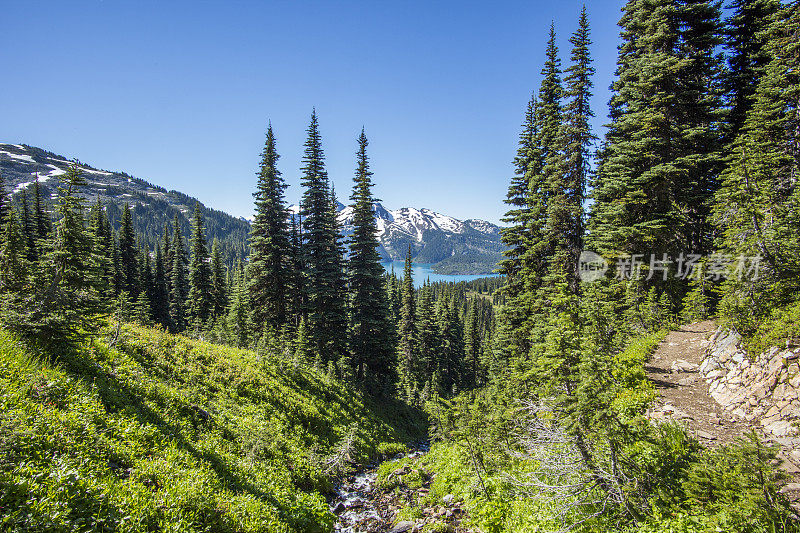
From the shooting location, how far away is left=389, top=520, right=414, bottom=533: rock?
8973mm

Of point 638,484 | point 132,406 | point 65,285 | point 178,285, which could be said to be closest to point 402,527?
point 638,484

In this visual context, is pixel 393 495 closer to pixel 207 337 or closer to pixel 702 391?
pixel 702 391

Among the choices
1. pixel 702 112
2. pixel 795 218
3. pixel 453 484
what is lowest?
pixel 453 484

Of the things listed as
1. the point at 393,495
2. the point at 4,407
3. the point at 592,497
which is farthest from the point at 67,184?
the point at 592,497

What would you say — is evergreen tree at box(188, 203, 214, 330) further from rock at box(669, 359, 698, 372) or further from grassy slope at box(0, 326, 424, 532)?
rock at box(669, 359, 698, 372)

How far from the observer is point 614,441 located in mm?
5676

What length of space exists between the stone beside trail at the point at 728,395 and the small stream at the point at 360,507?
28.2ft

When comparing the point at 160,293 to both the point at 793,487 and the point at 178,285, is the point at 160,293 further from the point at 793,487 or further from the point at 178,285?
the point at 793,487

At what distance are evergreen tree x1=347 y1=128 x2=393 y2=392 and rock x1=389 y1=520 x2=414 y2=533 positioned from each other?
46.7ft

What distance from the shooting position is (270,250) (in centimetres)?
2381

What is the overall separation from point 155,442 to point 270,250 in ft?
57.8

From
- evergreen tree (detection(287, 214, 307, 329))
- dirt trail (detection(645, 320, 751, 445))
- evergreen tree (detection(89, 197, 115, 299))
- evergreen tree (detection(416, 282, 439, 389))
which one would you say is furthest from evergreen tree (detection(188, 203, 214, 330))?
dirt trail (detection(645, 320, 751, 445))

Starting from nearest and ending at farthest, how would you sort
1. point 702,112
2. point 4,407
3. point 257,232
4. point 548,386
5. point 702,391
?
1. point 4,407
2. point 548,386
3. point 702,391
4. point 702,112
5. point 257,232

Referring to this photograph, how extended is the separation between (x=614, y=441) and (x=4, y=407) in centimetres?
1065
